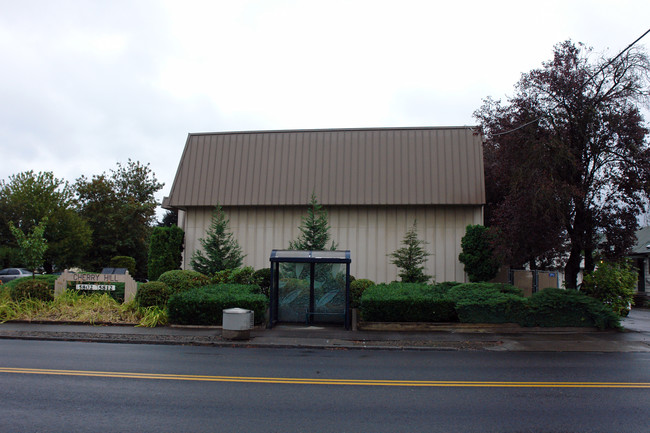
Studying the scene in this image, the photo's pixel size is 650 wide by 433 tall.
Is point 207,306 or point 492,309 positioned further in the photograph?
point 207,306

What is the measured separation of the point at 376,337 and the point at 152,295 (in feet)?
24.4

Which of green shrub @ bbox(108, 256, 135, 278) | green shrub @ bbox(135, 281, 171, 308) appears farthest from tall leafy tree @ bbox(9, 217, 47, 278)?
green shrub @ bbox(108, 256, 135, 278)

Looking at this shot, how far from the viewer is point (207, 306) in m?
14.8

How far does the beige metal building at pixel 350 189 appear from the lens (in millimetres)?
21766

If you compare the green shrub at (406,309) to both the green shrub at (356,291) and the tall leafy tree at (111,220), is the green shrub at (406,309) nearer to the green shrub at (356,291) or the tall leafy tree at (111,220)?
the green shrub at (356,291)

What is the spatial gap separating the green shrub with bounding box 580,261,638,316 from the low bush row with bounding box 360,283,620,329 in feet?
4.70

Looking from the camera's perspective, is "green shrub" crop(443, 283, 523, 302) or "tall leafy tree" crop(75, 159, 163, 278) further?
"tall leafy tree" crop(75, 159, 163, 278)

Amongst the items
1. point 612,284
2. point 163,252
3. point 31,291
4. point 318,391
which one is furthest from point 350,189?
point 318,391

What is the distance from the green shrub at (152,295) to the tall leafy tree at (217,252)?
4.97 metres

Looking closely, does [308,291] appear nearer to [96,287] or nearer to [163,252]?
[96,287]

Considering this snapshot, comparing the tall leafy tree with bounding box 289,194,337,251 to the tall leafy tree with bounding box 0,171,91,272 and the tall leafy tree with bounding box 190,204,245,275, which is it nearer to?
the tall leafy tree with bounding box 190,204,245,275

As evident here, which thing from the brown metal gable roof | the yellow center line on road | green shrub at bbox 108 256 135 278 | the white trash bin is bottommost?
the yellow center line on road

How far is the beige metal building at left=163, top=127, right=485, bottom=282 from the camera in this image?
21.8m

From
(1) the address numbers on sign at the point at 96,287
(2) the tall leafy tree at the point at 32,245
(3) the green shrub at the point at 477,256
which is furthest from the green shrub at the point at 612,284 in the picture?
(2) the tall leafy tree at the point at 32,245
